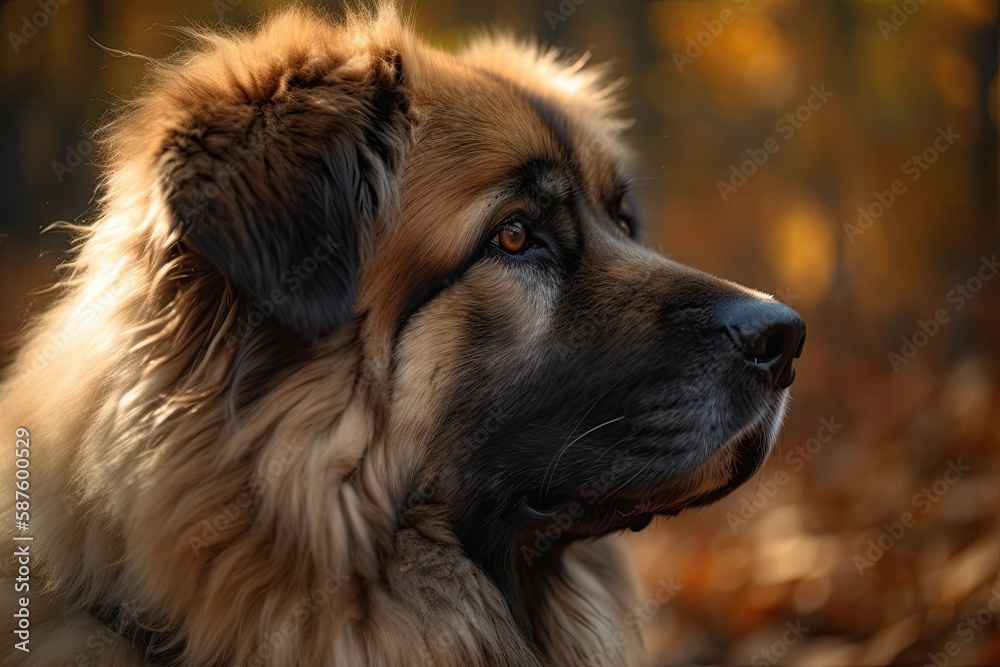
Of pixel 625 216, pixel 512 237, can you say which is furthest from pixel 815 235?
pixel 512 237

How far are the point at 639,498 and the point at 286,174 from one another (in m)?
1.17

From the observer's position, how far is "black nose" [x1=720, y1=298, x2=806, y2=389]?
207cm

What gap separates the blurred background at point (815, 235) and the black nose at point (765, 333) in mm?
1368

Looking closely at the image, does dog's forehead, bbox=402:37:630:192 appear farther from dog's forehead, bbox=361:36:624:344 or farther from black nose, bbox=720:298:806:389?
black nose, bbox=720:298:806:389

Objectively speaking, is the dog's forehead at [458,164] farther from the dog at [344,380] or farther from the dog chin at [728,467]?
the dog chin at [728,467]

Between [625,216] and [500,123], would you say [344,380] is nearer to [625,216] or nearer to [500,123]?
[500,123]

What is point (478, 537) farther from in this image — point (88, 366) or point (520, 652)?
point (88, 366)

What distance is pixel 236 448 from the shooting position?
1896mm

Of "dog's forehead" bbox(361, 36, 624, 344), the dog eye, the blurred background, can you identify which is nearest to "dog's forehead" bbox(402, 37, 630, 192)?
"dog's forehead" bbox(361, 36, 624, 344)

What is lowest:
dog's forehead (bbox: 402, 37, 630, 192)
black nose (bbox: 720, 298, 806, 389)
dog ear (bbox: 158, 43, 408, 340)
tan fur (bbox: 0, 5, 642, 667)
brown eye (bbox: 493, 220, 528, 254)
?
tan fur (bbox: 0, 5, 642, 667)

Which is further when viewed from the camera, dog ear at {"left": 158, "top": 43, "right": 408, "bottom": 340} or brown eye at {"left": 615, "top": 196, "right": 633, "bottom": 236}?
brown eye at {"left": 615, "top": 196, "right": 633, "bottom": 236}

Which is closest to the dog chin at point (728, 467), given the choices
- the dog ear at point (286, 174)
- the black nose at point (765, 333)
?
the black nose at point (765, 333)

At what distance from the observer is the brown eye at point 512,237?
2162 millimetres

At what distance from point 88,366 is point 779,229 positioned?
4887mm
